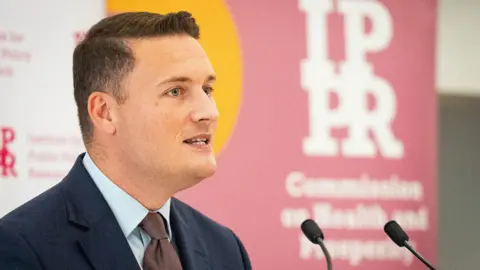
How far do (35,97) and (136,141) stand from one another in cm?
163

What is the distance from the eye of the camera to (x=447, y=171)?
207 inches

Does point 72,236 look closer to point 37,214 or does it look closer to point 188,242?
point 37,214

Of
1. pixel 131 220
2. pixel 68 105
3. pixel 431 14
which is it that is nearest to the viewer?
pixel 131 220

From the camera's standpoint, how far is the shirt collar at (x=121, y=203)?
2223 mm

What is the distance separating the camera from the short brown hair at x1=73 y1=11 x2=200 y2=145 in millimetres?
2276

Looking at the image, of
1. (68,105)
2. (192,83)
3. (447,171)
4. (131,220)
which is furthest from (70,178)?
(447,171)

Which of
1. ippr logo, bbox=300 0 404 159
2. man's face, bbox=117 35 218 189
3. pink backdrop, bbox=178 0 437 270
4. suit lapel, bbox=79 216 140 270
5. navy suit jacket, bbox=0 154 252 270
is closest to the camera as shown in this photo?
navy suit jacket, bbox=0 154 252 270

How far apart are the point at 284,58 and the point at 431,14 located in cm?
101

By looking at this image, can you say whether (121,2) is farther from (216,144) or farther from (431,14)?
(431,14)

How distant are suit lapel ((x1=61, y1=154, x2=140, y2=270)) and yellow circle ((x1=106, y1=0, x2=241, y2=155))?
79.3 inches

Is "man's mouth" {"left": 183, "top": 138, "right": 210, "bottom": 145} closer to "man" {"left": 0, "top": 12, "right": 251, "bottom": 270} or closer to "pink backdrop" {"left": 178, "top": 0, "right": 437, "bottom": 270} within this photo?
"man" {"left": 0, "top": 12, "right": 251, "bottom": 270}

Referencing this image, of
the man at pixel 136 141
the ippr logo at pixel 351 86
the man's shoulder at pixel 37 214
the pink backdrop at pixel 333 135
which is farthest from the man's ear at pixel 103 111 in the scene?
the ippr logo at pixel 351 86

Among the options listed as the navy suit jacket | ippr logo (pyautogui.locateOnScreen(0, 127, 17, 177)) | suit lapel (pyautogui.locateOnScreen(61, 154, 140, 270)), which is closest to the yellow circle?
ippr logo (pyautogui.locateOnScreen(0, 127, 17, 177))

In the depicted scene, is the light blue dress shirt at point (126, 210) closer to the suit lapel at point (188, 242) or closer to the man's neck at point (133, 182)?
the man's neck at point (133, 182)
